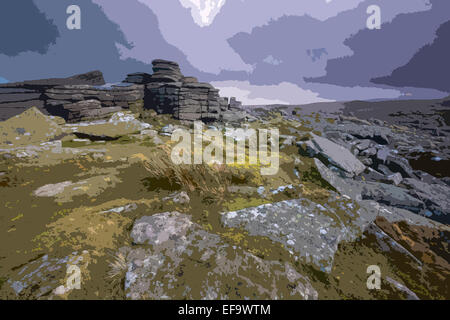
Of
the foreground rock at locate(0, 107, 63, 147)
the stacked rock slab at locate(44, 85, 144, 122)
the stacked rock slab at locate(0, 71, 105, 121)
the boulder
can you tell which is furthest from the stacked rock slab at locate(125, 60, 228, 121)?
the boulder

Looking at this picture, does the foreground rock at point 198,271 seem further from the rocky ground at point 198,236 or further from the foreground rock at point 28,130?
the foreground rock at point 28,130

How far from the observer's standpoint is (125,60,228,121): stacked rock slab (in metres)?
21.0

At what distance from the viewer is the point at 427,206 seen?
21.1 ft

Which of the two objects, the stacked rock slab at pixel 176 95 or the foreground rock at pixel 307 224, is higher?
the stacked rock slab at pixel 176 95

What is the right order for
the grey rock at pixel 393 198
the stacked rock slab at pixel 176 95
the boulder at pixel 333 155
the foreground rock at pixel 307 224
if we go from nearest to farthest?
the foreground rock at pixel 307 224, the grey rock at pixel 393 198, the boulder at pixel 333 155, the stacked rock slab at pixel 176 95

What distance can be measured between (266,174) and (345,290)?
11.7 ft

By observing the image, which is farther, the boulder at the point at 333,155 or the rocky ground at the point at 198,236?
the boulder at the point at 333,155

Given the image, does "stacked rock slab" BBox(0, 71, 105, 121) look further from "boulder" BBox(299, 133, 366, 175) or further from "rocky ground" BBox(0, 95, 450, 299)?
"boulder" BBox(299, 133, 366, 175)

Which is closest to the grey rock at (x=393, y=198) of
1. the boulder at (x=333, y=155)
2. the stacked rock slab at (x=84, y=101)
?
the boulder at (x=333, y=155)

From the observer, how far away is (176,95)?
21031mm

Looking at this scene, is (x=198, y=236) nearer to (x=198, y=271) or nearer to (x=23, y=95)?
(x=198, y=271)

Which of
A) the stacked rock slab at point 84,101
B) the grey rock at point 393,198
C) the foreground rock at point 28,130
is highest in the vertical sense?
the stacked rock slab at point 84,101

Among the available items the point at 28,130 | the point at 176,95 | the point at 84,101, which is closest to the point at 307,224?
the point at 28,130

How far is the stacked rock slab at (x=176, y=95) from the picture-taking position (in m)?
21.0
